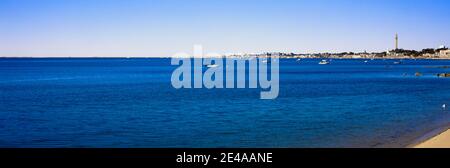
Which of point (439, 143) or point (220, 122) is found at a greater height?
point (439, 143)

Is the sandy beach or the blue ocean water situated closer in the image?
the sandy beach

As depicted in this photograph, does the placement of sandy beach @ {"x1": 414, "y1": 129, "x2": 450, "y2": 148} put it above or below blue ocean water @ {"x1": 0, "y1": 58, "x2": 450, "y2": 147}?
above

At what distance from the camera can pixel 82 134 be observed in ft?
78.3

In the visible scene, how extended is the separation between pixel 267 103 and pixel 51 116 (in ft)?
54.8

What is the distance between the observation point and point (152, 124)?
27438mm

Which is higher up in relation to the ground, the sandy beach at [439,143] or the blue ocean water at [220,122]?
the sandy beach at [439,143]

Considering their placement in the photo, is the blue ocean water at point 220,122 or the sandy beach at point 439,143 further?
the blue ocean water at point 220,122

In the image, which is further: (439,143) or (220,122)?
(220,122)
